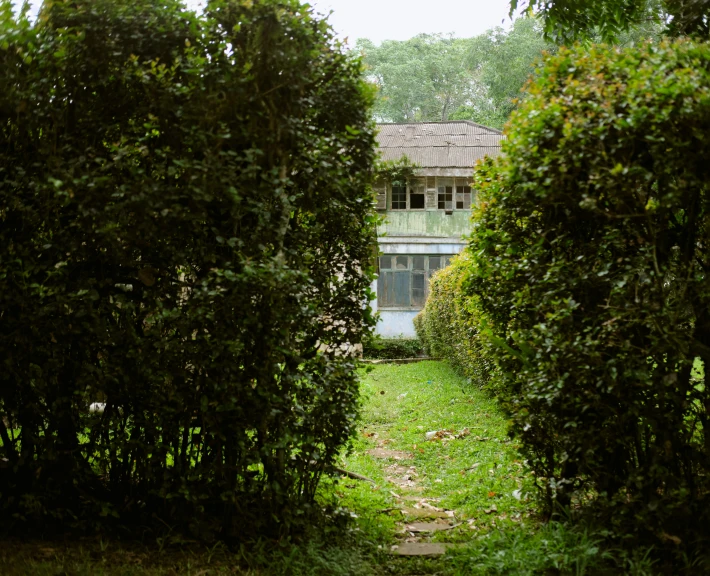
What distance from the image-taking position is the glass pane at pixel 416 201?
30453 millimetres

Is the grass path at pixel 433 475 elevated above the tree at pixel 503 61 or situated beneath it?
situated beneath

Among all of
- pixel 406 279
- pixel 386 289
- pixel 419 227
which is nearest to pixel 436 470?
pixel 386 289

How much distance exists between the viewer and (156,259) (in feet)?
15.6

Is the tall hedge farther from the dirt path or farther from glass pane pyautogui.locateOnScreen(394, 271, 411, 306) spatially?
glass pane pyautogui.locateOnScreen(394, 271, 411, 306)

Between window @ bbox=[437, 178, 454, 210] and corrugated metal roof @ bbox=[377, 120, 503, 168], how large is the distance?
0.78 metres

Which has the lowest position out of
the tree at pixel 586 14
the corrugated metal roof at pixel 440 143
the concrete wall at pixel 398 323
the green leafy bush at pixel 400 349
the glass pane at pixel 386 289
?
the green leafy bush at pixel 400 349

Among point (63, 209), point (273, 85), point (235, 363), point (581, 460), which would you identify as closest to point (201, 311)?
point (235, 363)

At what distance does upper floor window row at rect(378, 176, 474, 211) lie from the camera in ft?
99.7

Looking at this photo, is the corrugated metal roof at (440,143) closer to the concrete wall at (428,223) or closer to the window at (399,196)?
the window at (399,196)

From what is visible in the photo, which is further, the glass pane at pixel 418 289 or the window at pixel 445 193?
the window at pixel 445 193

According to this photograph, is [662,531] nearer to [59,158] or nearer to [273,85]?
[273,85]

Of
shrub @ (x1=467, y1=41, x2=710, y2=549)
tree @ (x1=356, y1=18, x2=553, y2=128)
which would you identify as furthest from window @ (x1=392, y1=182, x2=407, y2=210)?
shrub @ (x1=467, y1=41, x2=710, y2=549)

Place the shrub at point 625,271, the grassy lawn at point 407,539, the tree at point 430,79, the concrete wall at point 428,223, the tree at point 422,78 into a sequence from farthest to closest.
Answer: the tree at point 422,78 → the tree at point 430,79 → the concrete wall at point 428,223 → the grassy lawn at point 407,539 → the shrub at point 625,271

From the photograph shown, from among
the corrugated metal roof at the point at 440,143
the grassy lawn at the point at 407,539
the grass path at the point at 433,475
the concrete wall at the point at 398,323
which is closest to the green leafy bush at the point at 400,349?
the concrete wall at the point at 398,323
